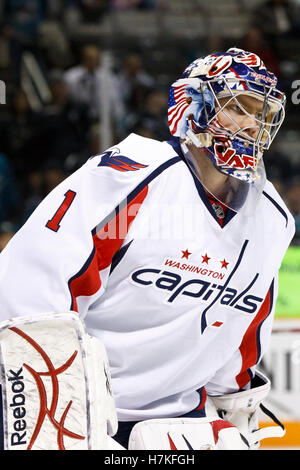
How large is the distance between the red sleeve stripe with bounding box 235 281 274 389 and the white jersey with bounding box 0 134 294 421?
0.01 metres

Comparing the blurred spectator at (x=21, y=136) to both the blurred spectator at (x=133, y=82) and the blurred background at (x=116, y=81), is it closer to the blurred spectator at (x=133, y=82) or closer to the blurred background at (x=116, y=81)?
the blurred background at (x=116, y=81)

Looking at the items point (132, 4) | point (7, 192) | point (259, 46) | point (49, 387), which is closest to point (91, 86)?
point (7, 192)

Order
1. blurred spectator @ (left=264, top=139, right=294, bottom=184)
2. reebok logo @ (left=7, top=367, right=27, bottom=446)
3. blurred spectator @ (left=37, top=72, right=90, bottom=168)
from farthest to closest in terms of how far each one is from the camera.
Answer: blurred spectator @ (left=37, top=72, right=90, bottom=168), blurred spectator @ (left=264, top=139, right=294, bottom=184), reebok logo @ (left=7, top=367, right=27, bottom=446)

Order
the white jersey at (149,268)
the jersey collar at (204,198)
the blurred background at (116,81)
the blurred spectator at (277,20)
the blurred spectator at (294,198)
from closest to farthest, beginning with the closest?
the white jersey at (149,268)
the jersey collar at (204,198)
the blurred background at (116,81)
the blurred spectator at (294,198)
the blurred spectator at (277,20)

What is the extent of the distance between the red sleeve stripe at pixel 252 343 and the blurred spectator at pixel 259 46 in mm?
4398

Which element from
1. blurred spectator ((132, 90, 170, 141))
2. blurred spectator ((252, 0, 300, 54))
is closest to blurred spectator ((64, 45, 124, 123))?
blurred spectator ((132, 90, 170, 141))

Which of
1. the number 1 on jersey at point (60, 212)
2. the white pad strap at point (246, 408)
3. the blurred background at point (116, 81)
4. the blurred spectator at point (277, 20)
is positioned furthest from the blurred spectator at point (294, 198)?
the number 1 on jersey at point (60, 212)

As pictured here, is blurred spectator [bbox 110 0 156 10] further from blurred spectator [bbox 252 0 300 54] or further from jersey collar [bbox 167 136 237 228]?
jersey collar [bbox 167 136 237 228]

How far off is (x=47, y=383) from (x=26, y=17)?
5638 mm

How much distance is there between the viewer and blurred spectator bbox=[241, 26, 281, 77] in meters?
6.58

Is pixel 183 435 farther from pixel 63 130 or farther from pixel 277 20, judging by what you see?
pixel 277 20

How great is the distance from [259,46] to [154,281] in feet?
16.4

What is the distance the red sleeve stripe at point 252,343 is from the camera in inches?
93.8

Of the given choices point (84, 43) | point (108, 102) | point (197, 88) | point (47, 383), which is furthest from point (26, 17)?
point (47, 383)
